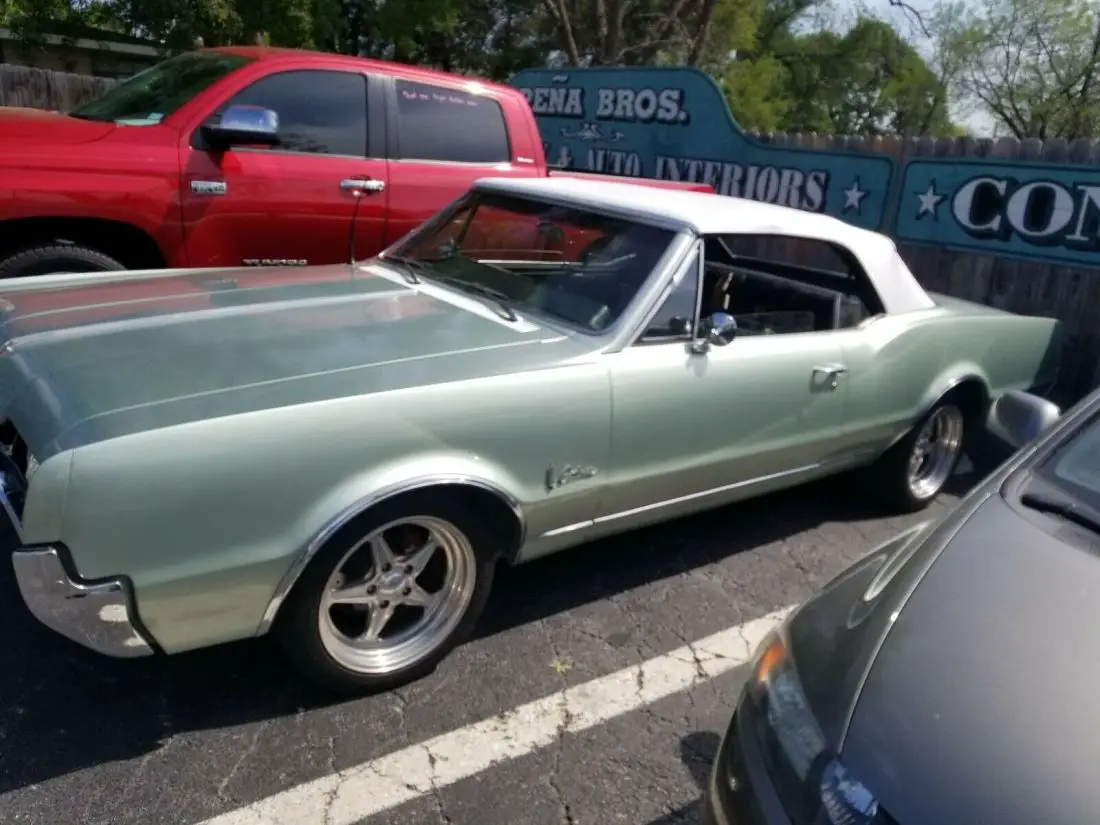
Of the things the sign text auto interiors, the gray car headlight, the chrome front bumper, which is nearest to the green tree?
the sign text auto interiors

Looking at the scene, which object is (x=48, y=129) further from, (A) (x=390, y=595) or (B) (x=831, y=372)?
(B) (x=831, y=372)

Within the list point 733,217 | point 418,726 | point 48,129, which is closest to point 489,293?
point 733,217

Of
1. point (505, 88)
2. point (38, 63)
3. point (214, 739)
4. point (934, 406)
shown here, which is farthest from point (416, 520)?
point (38, 63)

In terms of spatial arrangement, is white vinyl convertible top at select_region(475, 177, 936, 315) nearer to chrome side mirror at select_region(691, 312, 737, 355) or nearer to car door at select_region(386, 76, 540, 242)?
chrome side mirror at select_region(691, 312, 737, 355)

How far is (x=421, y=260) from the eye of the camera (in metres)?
4.08

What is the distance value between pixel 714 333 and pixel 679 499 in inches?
24.6

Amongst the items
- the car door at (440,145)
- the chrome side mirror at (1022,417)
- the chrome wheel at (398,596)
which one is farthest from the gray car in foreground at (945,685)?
the car door at (440,145)

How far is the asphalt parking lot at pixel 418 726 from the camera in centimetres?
244

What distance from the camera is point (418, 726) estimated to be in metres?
2.77

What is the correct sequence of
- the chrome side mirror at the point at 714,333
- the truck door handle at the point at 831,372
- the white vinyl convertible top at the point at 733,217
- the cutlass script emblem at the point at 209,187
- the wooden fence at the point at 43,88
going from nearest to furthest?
the chrome side mirror at the point at 714,333 → the white vinyl convertible top at the point at 733,217 → the truck door handle at the point at 831,372 → the cutlass script emblem at the point at 209,187 → the wooden fence at the point at 43,88

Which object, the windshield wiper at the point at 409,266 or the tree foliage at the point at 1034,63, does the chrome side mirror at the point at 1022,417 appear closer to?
the windshield wiper at the point at 409,266

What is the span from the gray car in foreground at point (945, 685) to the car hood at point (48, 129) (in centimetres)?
413

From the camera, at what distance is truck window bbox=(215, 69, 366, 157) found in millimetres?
5105

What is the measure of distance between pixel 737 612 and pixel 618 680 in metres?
0.72
